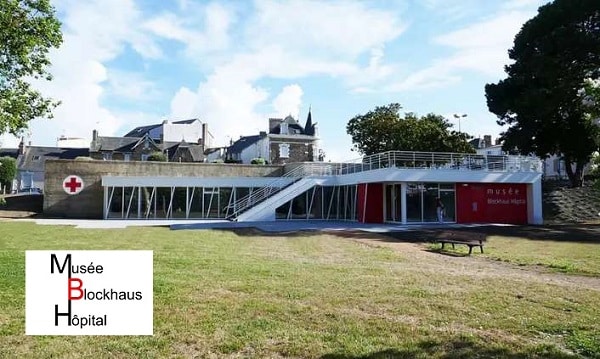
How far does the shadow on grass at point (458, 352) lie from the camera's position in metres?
5.04

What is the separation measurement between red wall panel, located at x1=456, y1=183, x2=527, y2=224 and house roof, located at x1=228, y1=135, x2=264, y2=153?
39.9 m

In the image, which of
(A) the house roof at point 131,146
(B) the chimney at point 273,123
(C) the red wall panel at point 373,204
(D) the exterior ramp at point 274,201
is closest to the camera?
(C) the red wall panel at point 373,204

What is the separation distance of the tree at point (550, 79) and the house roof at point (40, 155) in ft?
181

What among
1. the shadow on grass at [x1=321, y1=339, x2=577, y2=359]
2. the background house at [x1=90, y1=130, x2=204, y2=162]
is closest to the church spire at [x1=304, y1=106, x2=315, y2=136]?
the background house at [x1=90, y1=130, x2=204, y2=162]

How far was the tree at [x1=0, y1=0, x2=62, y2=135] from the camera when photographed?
14727mm

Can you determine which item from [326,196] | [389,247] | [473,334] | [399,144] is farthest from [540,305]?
[399,144]

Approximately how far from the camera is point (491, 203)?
102 feet

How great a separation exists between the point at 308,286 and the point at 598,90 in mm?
4892

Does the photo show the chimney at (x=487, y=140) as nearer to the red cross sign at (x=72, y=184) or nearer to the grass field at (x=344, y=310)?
the red cross sign at (x=72, y=184)

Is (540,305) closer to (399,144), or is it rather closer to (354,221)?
(354,221)

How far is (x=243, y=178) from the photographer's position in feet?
125

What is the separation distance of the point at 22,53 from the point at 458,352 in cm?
1472
